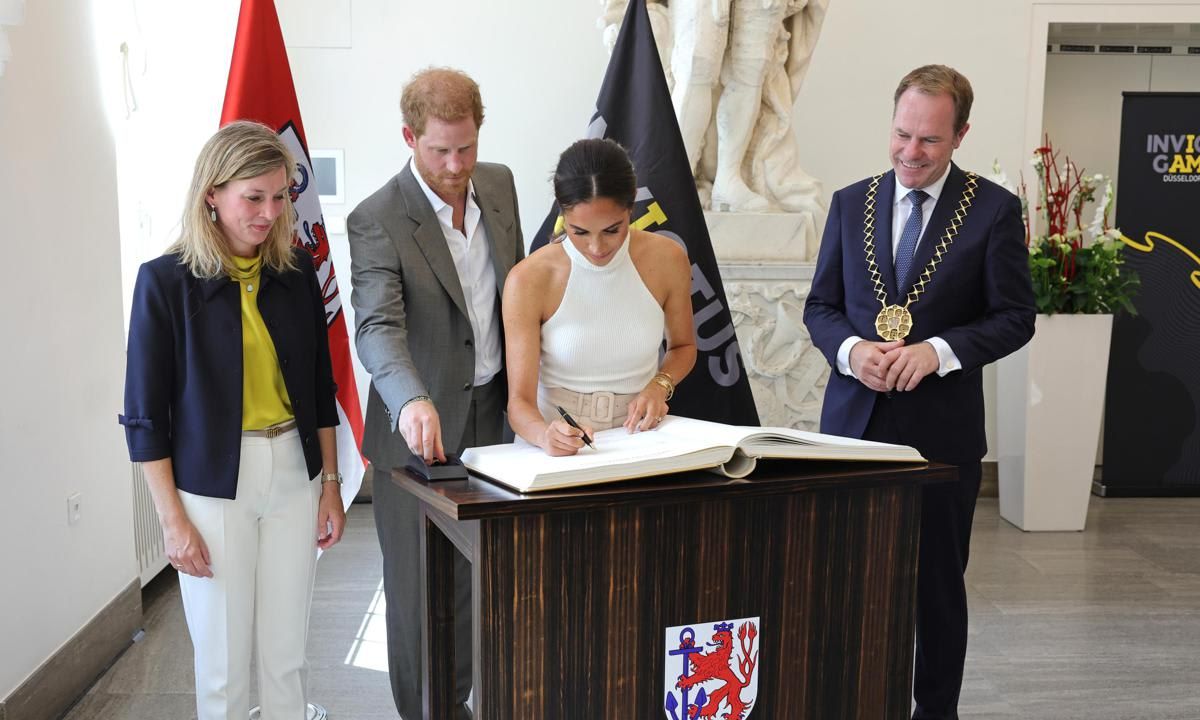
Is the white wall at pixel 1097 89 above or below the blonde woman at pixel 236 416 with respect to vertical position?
above

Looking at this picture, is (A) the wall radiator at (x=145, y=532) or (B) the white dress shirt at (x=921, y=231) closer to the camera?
(B) the white dress shirt at (x=921, y=231)

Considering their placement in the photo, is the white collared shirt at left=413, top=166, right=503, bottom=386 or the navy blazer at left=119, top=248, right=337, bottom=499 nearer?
the navy blazer at left=119, top=248, right=337, bottom=499

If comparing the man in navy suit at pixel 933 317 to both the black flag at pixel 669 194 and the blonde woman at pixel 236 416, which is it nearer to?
the black flag at pixel 669 194

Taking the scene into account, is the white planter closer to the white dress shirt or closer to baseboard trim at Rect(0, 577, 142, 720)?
the white dress shirt

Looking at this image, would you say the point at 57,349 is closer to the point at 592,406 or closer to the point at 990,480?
the point at 592,406

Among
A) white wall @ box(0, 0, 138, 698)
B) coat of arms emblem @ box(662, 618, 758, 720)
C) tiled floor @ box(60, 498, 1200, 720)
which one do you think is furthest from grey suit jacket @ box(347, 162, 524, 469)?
tiled floor @ box(60, 498, 1200, 720)

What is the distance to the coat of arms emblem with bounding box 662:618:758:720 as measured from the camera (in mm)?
1530

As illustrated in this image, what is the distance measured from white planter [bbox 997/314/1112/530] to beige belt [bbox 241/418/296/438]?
153 inches

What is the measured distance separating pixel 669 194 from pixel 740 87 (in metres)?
1.82

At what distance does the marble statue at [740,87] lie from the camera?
4.48 metres

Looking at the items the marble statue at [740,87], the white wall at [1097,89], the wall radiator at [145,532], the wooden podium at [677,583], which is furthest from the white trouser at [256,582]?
the white wall at [1097,89]

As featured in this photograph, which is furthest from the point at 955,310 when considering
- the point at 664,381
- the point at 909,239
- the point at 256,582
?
the point at 256,582

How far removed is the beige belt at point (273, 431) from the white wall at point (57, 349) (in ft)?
3.15

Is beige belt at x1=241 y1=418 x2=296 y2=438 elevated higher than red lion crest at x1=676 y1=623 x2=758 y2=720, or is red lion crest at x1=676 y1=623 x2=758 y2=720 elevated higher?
beige belt at x1=241 y1=418 x2=296 y2=438
